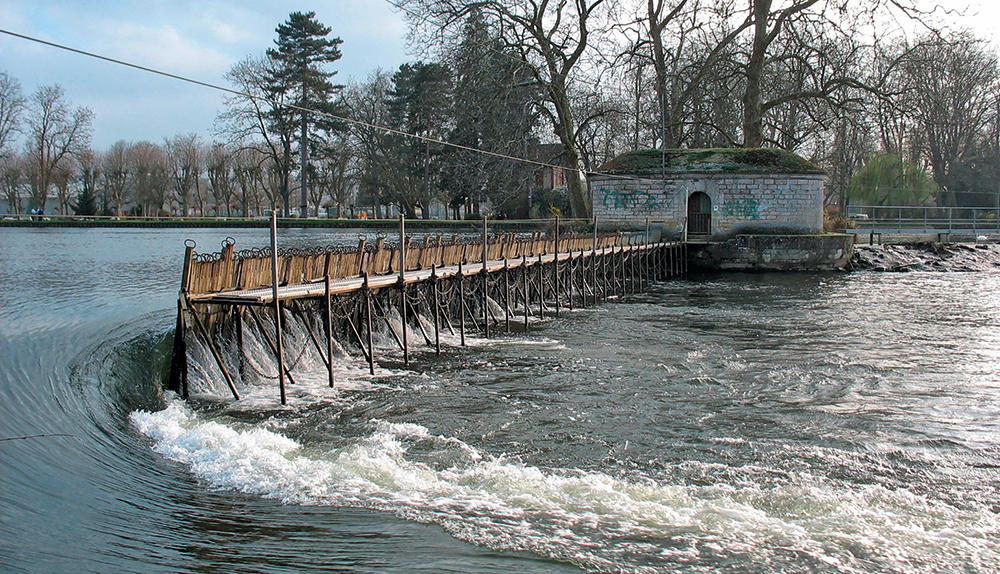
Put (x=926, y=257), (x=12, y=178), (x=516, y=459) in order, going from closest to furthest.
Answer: (x=516, y=459)
(x=926, y=257)
(x=12, y=178)

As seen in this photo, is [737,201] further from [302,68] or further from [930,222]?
[302,68]

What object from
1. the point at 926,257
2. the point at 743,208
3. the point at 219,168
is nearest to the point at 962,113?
the point at 926,257

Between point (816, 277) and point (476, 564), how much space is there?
78.2ft

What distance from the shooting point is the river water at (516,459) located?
219 inches

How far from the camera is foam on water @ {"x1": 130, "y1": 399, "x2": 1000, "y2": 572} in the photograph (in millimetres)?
5531

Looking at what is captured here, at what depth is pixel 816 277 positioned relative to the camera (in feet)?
86.9

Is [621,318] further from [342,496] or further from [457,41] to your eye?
[457,41]

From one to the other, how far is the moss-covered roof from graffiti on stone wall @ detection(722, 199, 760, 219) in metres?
1.12

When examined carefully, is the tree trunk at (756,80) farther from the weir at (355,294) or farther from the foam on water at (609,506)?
the foam on water at (609,506)

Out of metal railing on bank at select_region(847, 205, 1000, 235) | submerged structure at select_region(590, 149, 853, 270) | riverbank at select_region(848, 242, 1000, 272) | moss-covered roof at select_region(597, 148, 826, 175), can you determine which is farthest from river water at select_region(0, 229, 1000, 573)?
metal railing on bank at select_region(847, 205, 1000, 235)

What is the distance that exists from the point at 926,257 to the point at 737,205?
8.80 meters

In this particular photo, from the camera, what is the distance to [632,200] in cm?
2953

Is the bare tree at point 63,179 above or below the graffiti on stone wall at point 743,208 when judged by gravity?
above

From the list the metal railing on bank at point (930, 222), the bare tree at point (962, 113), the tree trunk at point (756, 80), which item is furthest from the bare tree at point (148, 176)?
the bare tree at point (962, 113)
